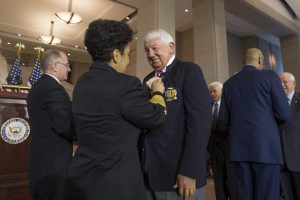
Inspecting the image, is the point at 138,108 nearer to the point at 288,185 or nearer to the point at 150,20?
the point at 288,185

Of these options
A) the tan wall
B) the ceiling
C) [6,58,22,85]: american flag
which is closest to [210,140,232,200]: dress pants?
[6,58,22,85]: american flag

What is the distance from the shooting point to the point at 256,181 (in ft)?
6.46

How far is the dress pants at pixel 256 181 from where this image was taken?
1920 millimetres

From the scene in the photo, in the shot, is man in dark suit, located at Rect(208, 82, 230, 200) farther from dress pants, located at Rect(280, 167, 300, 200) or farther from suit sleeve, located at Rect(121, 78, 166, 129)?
suit sleeve, located at Rect(121, 78, 166, 129)

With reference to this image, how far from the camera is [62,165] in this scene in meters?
1.80

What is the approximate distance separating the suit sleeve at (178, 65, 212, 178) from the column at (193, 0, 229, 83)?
15.0 feet

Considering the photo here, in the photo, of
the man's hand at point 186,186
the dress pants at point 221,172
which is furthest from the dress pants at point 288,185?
the man's hand at point 186,186

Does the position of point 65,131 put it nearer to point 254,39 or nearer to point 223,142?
point 223,142

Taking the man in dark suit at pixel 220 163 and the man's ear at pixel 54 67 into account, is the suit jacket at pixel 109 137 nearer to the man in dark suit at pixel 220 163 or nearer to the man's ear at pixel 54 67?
the man's ear at pixel 54 67

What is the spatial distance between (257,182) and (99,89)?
1.41 m

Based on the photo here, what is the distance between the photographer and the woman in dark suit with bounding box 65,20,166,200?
111 cm

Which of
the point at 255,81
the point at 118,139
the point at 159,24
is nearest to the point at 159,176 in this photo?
the point at 118,139

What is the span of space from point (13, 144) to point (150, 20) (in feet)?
11.3

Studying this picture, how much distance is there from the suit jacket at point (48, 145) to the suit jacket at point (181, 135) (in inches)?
25.8
